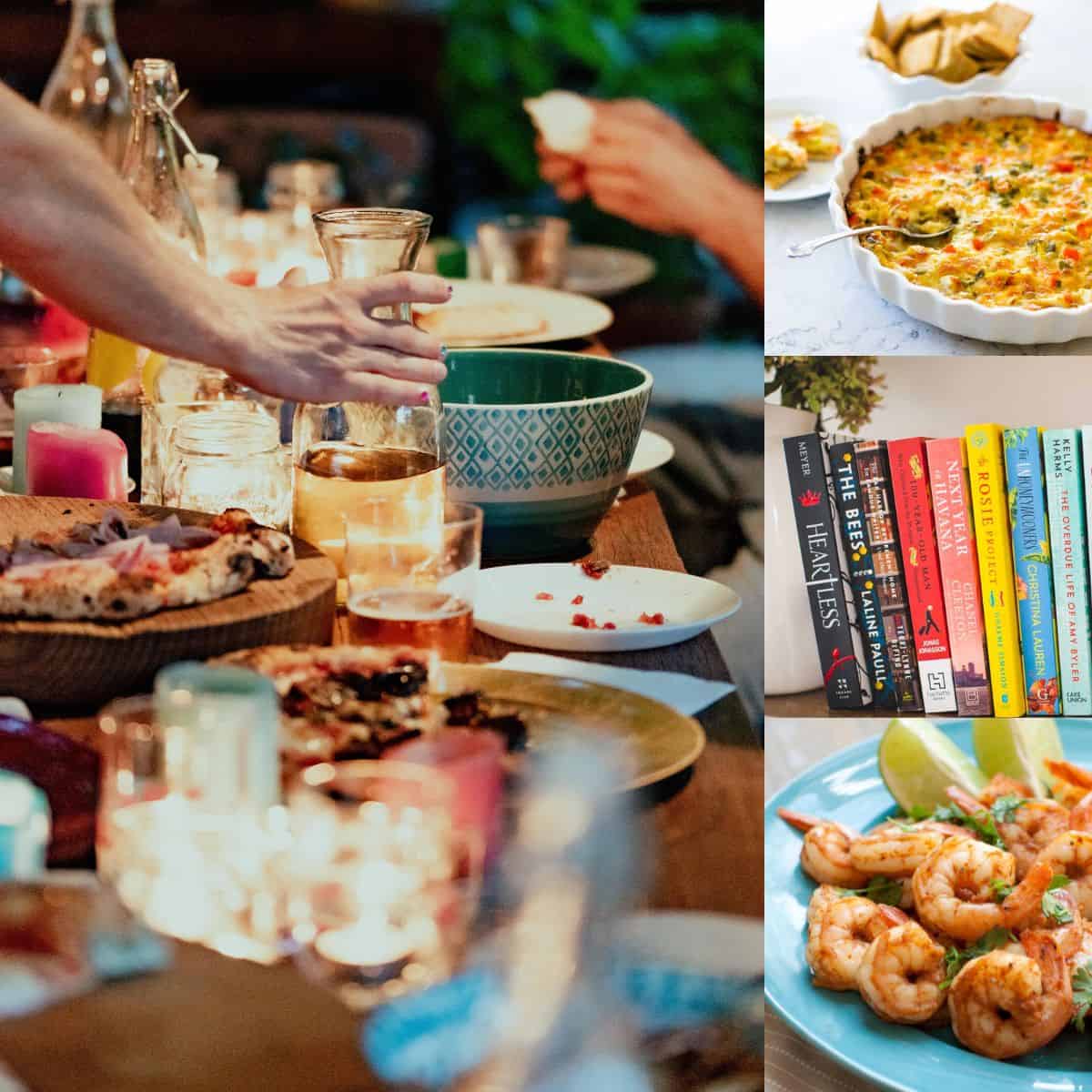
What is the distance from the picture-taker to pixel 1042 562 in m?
1.53

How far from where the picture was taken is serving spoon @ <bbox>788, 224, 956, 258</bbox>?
1471 mm

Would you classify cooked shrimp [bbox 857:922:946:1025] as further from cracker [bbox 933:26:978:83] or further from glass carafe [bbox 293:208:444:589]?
cracker [bbox 933:26:978:83]

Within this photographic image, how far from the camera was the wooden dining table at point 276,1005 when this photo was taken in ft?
4.00

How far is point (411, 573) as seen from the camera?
1239 millimetres

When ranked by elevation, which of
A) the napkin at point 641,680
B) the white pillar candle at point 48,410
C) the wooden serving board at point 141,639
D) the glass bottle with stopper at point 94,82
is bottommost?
the napkin at point 641,680

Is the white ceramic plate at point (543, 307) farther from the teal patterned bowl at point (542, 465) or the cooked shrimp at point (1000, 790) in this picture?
the cooked shrimp at point (1000, 790)

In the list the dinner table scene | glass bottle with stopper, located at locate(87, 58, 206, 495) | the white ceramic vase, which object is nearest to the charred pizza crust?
the dinner table scene

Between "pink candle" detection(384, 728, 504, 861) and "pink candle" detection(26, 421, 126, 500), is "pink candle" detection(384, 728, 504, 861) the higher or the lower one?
the lower one

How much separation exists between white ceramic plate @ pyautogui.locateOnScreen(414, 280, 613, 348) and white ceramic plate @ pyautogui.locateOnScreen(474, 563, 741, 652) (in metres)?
0.29

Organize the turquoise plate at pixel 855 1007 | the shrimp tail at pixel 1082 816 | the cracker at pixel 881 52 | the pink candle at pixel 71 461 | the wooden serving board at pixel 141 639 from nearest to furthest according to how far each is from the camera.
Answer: the wooden serving board at pixel 141 639
the pink candle at pixel 71 461
the cracker at pixel 881 52
the turquoise plate at pixel 855 1007
the shrimp tail at pixel 1082 816

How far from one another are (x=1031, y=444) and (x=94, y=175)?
0.90 m

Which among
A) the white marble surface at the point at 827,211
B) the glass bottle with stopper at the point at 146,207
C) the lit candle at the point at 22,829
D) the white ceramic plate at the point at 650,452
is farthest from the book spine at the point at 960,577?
the lit candle at the point at 22,829

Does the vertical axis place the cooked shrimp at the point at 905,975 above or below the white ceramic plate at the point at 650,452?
below

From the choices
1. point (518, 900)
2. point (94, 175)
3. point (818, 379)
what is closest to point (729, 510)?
point (818, 379)
